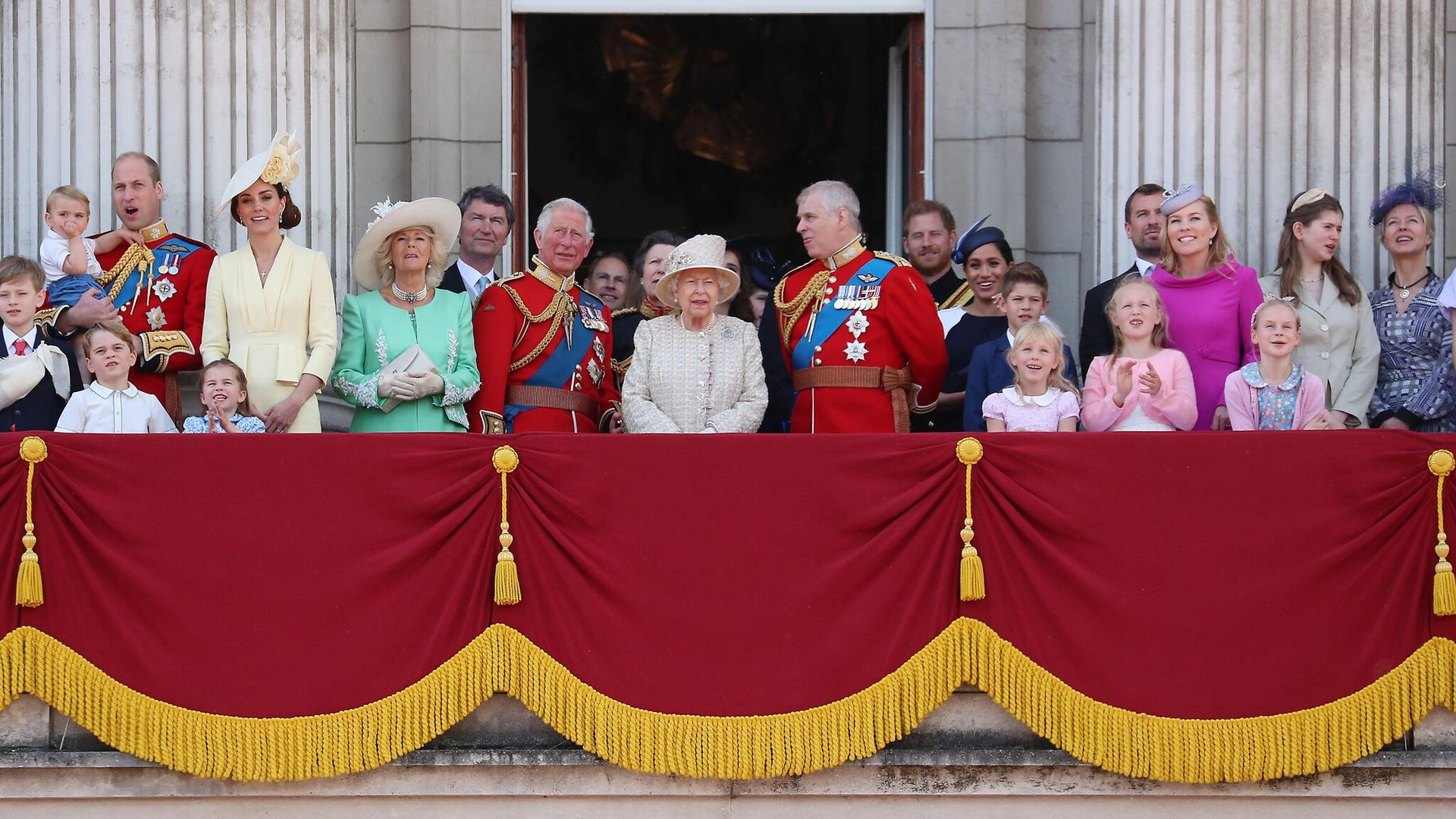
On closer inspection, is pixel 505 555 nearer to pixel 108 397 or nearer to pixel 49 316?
pixel 108 397

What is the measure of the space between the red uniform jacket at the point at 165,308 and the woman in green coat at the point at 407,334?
2.10ft

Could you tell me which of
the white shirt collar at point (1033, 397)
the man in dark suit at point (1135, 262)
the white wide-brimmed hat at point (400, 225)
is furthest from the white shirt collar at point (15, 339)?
the man in dark suit at point (1135, 262)

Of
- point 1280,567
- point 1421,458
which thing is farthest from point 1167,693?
point 1421,458

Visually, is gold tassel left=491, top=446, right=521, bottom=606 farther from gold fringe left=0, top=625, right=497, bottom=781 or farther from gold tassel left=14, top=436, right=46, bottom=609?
gold tassel left=14, top=436, right=46, bottom=609

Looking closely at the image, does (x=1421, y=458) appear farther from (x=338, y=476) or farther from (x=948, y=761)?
(x=338, y=476)

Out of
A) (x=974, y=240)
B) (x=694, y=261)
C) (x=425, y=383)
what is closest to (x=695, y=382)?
(x=694, y=261)

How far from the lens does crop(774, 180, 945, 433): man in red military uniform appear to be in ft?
26.3

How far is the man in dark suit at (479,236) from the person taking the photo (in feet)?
28.8

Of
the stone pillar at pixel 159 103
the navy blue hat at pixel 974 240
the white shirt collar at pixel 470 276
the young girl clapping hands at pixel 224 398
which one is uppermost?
the stone pillar at pixel 159 103

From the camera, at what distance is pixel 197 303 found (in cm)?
825

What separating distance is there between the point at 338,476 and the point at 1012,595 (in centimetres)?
237

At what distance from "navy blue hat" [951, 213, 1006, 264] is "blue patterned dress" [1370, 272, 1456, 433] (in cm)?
159

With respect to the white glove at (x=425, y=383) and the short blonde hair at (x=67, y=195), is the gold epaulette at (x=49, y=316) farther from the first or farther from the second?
the white glove at (x=425, y=383)

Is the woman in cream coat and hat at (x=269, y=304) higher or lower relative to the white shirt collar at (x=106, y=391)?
higher
